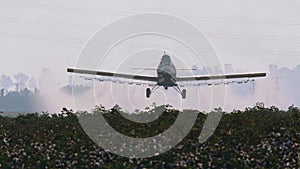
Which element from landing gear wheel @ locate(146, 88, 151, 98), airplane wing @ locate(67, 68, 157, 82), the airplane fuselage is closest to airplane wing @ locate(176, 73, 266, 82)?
airplane wing @ locate(67, 68, 157, 82)

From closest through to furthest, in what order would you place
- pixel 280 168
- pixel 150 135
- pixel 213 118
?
1. pixel 280 168
2. pixel 150 135
3. pixel 213 118

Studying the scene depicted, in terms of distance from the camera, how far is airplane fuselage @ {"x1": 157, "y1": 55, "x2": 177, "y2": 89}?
5366 cm

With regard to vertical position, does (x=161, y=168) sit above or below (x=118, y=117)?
below

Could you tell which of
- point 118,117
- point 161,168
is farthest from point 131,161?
point 118,117

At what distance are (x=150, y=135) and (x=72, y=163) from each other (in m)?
3.06

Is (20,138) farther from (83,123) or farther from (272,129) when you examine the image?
(272,129)

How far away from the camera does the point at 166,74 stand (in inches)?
2109

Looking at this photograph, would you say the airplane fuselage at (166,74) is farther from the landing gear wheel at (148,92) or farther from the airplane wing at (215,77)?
the airplane wing at (215,77)

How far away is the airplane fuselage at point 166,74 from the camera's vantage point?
5366 cm

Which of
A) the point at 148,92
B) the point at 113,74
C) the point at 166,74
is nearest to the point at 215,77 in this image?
the point at 166,74

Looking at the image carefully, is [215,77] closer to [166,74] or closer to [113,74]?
[166,74]

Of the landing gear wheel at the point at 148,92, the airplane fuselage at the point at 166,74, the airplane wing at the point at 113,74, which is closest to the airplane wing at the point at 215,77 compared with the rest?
the airplane wing at the point at 113,74

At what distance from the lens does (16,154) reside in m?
28.6

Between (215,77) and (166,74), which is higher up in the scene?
(215,77)
